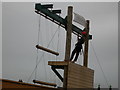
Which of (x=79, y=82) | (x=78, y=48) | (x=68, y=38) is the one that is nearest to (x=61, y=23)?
(x=68, y=38)

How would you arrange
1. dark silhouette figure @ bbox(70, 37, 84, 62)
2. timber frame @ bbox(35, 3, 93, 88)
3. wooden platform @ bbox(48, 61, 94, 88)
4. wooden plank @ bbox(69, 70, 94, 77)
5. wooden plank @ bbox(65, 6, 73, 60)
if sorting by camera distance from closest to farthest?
timber frame @ bbox(35, 3, 93, 88) < wooden platform @ bbox(48, 61, 94, 88) < wooden plank @ bbox(69, 70, 94, 77) < wooden plank @ bbox(65, 6, 73, 60) < dark silhouette figure @ bbox(70, 37, 84, 62)

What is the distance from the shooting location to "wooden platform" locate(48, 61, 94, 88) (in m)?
11.9

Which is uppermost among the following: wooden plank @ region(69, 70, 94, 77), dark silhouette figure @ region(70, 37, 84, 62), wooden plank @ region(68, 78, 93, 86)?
dark silhouette figure @ region(70, 37, 84, 62)

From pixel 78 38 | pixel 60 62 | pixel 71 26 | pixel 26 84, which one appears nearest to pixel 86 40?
pixel 78 38

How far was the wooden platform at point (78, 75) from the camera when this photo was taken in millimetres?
11852

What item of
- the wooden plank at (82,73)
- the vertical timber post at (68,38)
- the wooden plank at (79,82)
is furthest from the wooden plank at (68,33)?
the wooden plank at (79,82)

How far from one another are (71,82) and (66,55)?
45.4 inches

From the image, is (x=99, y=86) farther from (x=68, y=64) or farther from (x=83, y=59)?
(x=68, y=64)

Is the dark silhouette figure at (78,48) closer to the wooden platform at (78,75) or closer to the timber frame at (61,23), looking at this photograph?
the timber frame at (61,23)

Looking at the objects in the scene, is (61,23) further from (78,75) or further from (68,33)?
(78,75)

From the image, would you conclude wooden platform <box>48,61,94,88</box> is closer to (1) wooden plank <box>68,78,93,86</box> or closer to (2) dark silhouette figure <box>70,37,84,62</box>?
(1) wooden plank <box>68,78,93,86</box>

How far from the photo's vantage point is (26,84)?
30.6 feet

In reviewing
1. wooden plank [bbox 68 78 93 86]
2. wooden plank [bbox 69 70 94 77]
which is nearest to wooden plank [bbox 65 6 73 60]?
wooden plank [bbox 69 70 94 77]

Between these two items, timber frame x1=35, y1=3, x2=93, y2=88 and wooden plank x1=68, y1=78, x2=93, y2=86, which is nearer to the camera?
timber frame x1=35, y1=3, x2=93, y2=88
